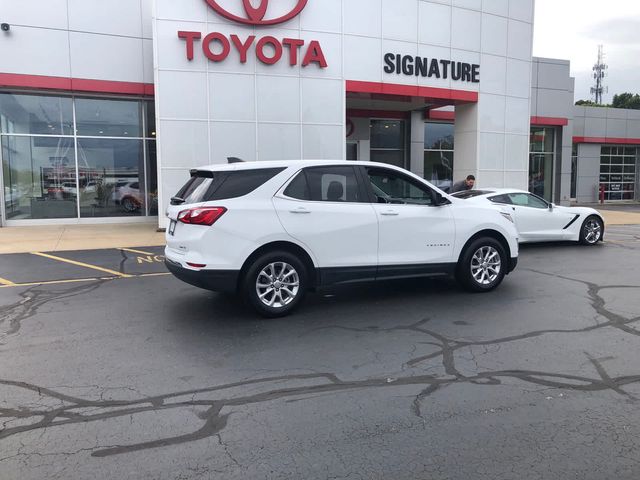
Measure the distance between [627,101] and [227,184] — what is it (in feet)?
241

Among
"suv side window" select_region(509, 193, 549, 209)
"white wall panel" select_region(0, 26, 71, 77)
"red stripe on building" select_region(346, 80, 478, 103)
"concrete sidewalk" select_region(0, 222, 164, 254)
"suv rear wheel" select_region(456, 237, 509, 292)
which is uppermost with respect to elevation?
"white wall panel" select_region(0, 26, 71, 77)

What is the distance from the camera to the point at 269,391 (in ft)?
14.0

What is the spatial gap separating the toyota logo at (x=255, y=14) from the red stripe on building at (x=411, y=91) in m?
2.58

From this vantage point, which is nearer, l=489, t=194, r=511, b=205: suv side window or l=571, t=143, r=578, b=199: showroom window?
l=489, t=194, r=511, b=205: suv side window

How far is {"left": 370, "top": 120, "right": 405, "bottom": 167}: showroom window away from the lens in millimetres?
22578

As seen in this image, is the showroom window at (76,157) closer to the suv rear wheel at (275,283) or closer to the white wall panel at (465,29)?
the white wall panel at (465,29)

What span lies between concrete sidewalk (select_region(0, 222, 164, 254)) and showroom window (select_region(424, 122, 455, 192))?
39.4ft

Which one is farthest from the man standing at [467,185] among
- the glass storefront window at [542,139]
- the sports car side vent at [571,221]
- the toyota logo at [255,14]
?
the glass storefront window at [542,139]

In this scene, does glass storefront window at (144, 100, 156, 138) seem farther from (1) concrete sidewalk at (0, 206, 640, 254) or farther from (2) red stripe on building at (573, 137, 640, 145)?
(2) red stripe on building at (573, 137, 640, 145)

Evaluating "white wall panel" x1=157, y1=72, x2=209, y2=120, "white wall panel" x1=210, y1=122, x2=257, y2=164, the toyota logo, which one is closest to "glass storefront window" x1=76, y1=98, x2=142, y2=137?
"white wall panel" x1=157, y1=72, x2=209, y2=120

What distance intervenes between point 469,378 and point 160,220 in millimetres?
12395

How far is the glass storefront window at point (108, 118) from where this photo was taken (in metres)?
17.2

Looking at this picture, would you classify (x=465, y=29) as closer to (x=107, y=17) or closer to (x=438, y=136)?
(x=438, y=136)

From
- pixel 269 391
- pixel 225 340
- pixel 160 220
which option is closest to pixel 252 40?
pixel 160 220
